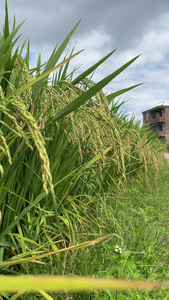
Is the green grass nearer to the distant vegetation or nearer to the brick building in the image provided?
the distant vegetation

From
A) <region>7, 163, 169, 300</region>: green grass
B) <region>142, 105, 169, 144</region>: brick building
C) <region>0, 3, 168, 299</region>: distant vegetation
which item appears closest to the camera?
<region>0, 3, 168, 299</region>: distant vegetation

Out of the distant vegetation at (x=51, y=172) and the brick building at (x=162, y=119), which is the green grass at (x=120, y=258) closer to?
the distant vegetation at (x=51, y=172)

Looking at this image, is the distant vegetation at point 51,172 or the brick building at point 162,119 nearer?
the distant vegetation at point 51,172

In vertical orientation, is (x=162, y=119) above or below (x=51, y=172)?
above

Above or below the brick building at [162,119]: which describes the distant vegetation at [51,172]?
below

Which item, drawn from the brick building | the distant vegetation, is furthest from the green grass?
the brick building

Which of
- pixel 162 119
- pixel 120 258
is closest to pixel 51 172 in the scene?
pixel 120 258

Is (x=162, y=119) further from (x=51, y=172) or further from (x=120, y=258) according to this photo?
(x=120, y=258)

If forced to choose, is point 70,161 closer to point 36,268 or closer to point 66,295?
point 36,268

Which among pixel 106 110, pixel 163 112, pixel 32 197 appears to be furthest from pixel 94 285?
pixel 163 112

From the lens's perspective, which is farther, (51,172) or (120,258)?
(51,172)

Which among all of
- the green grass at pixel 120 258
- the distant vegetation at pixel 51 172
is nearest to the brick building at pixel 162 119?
the green grass at pixel 120 258

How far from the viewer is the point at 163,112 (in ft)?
188

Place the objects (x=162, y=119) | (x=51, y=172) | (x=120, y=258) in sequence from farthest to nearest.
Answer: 1. (x=162, y=119)
2. (x=51, y=172)
3. (x=120, y=258)
